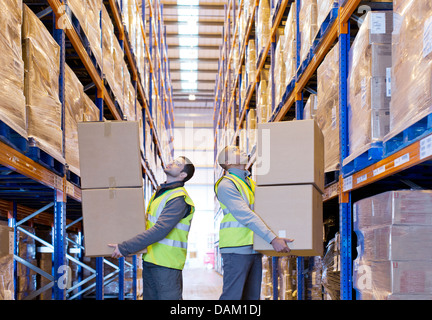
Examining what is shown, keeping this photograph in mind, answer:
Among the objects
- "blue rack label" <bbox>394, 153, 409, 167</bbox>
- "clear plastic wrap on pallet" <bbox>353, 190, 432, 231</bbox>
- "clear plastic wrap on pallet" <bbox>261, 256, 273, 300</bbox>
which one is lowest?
"clear plastic wrap on pallet" <bbox>261, 256, 273, 300</bbox>

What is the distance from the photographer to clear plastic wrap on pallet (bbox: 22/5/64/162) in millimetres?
3219

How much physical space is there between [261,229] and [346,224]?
74 cm

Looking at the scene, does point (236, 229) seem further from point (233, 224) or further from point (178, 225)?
point (178, 225)

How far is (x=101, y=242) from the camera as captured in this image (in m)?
3.59

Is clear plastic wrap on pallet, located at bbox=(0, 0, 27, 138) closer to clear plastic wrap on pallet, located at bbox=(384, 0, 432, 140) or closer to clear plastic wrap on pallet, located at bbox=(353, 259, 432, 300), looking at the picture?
clear plastic wrap on pallet, located at bbox=(384, 0, 432, 140)

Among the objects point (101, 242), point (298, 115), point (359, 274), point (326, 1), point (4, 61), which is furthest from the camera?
point (298, 115)

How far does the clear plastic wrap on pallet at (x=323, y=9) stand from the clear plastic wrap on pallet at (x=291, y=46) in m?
0.93

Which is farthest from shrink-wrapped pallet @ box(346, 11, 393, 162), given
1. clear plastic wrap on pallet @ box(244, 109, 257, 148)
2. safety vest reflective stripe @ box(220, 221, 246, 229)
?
clear plastic wrap on pallet @ box(244, 109, 257, 148)

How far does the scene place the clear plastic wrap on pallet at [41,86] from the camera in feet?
10.6

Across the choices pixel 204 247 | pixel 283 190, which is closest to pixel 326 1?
pixel 283 190

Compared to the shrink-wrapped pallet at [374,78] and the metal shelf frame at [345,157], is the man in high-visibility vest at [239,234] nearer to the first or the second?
the metal shelf frame at [345,157]

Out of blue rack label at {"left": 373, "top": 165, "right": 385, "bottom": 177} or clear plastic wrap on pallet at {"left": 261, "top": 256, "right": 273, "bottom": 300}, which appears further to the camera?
clear plastic wrap on pallet at {"left": 261, "top": 256, "right": 273, "bottom": 300}

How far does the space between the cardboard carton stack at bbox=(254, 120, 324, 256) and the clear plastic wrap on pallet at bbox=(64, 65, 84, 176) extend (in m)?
1.65
